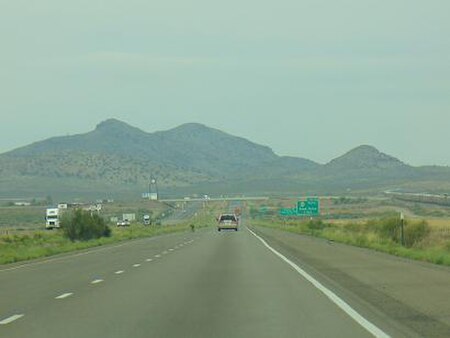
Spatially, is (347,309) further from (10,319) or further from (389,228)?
(389,228)

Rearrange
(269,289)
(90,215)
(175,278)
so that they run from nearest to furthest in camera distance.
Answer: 1. (269,289)
2. (175,278)
3. (90,215)

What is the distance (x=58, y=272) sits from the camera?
3006 centimetres

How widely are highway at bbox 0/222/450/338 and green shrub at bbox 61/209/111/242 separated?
48292mm

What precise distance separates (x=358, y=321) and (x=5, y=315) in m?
5.82

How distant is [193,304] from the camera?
18.6 metres

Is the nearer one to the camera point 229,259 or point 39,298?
point 39,298

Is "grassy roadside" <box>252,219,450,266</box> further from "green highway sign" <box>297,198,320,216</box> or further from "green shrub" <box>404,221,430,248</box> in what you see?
"green highway sign" <box>297,198,320,216</box>

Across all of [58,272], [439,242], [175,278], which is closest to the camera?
[175,278]

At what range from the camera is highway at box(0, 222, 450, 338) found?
47.7 feet

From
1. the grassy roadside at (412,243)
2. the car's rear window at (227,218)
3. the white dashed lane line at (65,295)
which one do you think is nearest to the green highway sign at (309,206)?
the car's rear window at (227,218)

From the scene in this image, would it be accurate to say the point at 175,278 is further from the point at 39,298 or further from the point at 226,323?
the point at 226,323

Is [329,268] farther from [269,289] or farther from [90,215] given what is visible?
[90,215]

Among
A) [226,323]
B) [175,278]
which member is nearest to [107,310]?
[226,323]

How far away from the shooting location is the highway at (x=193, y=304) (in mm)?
14547
